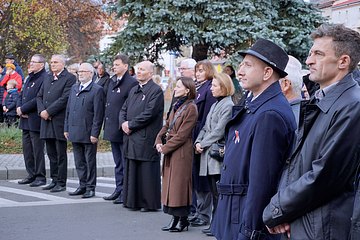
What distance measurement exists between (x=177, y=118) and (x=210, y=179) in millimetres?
843

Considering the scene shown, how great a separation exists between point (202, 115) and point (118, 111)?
1.84 m

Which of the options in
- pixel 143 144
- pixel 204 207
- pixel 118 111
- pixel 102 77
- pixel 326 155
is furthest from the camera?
pixel 102 77

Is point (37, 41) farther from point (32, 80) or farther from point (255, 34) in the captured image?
point (32, 80)

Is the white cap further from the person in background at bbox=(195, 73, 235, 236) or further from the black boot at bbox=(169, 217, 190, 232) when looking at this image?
the black boot at bbox=(169, 217, 190, 232)

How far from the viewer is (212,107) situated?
25.0 ft

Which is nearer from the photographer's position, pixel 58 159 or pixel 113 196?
pixel 113 196

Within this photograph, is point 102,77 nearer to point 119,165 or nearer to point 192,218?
point 119,165

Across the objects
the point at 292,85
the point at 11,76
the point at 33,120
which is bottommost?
the point at 33,120

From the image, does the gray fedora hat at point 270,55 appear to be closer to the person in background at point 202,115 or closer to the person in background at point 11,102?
the person in background at point 202,115

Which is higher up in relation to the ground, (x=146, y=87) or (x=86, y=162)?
(x=146, y=87)

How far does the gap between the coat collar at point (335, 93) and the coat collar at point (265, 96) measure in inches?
25.6

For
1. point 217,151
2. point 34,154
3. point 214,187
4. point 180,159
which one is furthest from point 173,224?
point 34,154

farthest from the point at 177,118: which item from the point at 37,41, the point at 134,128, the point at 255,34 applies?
the point at 37,41

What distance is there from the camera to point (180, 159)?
771 centimetres
